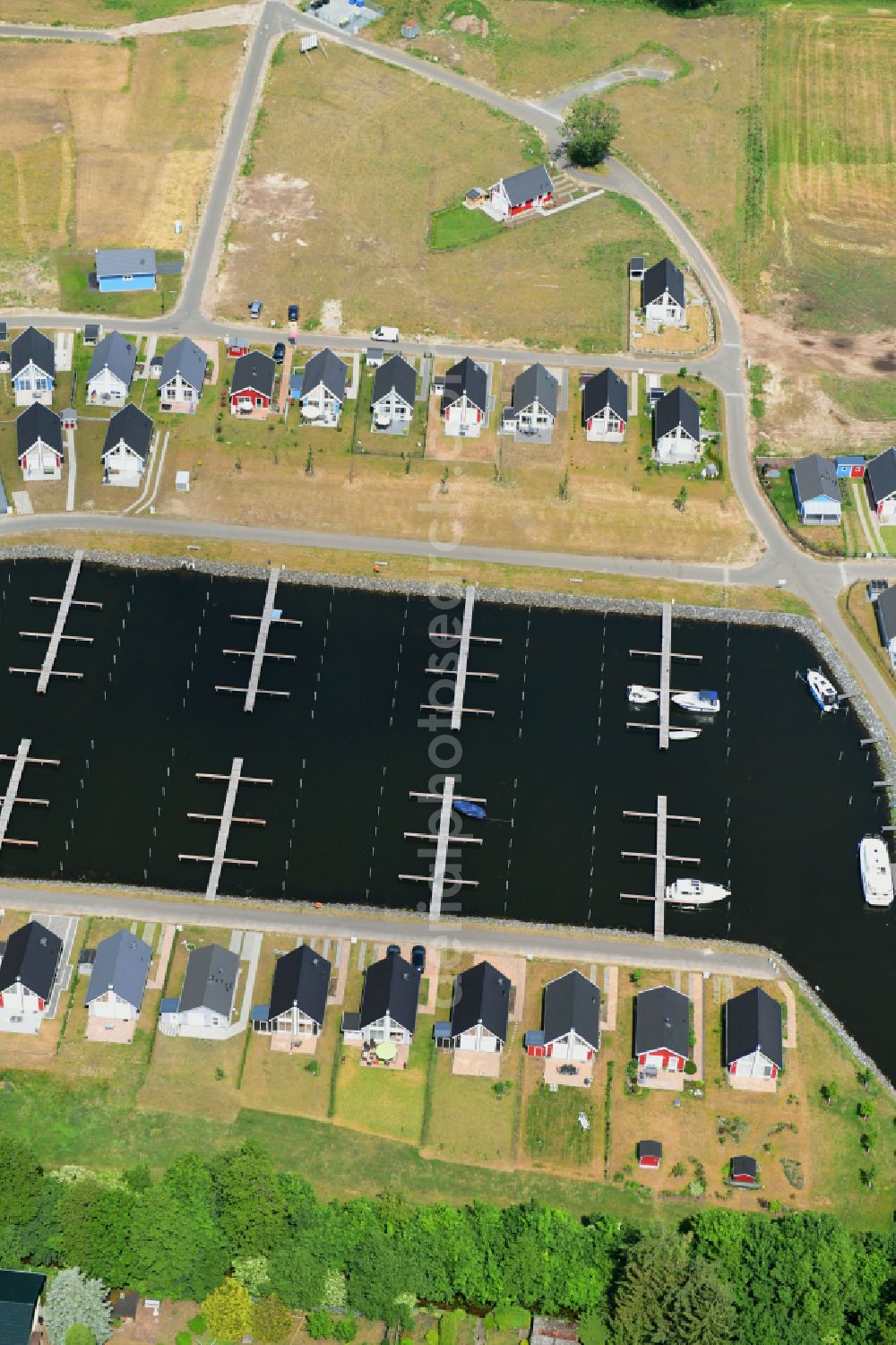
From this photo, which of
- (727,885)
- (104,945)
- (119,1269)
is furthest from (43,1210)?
(727,885)

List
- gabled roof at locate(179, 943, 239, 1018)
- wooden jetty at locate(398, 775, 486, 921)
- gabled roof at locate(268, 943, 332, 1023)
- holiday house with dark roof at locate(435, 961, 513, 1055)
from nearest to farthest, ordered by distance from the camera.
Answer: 1. holiday house with dark roof at locate(435, 961, 513, 1055)
2. gabled roof at locate(268, 943, 332, 1023)
3. gabled roof at locate(179, 943, 239, 1018)
4. wooden jetty at locate(398, 775, 486, 921)

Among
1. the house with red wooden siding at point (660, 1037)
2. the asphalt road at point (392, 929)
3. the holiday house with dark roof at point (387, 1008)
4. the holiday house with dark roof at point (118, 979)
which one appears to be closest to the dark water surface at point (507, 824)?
the asphalt road at point (392, 929)

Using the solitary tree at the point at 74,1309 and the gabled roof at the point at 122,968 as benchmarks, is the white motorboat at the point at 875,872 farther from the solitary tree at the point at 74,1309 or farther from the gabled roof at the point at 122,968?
the solitary tree at the point at 74,1309

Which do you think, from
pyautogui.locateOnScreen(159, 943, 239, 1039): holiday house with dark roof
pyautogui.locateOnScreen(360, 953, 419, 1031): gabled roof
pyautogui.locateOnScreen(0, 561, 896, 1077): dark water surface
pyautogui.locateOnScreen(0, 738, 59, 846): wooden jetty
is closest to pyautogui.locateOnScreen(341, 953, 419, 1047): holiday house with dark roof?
pyautogui.locateOnScreen(360, 953, 419, 1031): gabled roof

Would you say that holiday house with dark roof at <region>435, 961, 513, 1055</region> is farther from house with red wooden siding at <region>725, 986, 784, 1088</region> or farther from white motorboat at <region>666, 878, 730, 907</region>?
white motorboat at <region>666, 878, 730, 907</region>

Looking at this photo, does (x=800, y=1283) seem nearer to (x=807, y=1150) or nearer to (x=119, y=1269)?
(x=807, y=1150)
